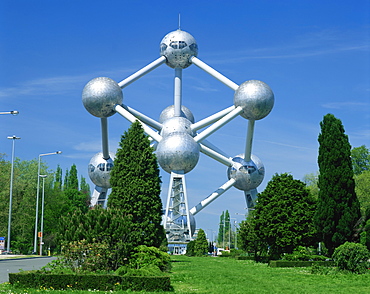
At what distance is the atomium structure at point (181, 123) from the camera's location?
62156 millimetres

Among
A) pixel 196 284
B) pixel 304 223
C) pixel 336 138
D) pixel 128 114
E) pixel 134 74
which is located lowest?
pixel 196 284

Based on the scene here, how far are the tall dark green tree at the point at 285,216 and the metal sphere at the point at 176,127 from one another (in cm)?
2205

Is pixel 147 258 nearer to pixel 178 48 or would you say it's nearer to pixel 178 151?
pixel 178 151

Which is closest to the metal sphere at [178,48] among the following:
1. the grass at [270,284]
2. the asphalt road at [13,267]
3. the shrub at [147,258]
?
the asphalt road at [13,267]

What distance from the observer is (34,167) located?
81188 mm

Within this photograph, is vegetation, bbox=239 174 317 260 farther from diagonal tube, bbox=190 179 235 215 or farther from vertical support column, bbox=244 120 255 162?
diagonal tube, bbox=190 179 235 215

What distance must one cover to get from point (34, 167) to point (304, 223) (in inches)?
1994

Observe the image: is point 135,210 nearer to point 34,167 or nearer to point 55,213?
point 55,213

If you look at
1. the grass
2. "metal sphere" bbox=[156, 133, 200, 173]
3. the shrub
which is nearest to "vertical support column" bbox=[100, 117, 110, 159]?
"metal sphere" bbox=[156, 133, 200, 173]

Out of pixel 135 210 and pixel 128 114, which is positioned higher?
pixel 128 114

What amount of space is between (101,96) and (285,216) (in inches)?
1129

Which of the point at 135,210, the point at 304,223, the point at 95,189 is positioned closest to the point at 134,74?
the point at 95,189

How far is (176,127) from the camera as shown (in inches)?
2479

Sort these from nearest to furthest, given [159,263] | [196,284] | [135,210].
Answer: [196,284] → [159,263] → [135,210]
